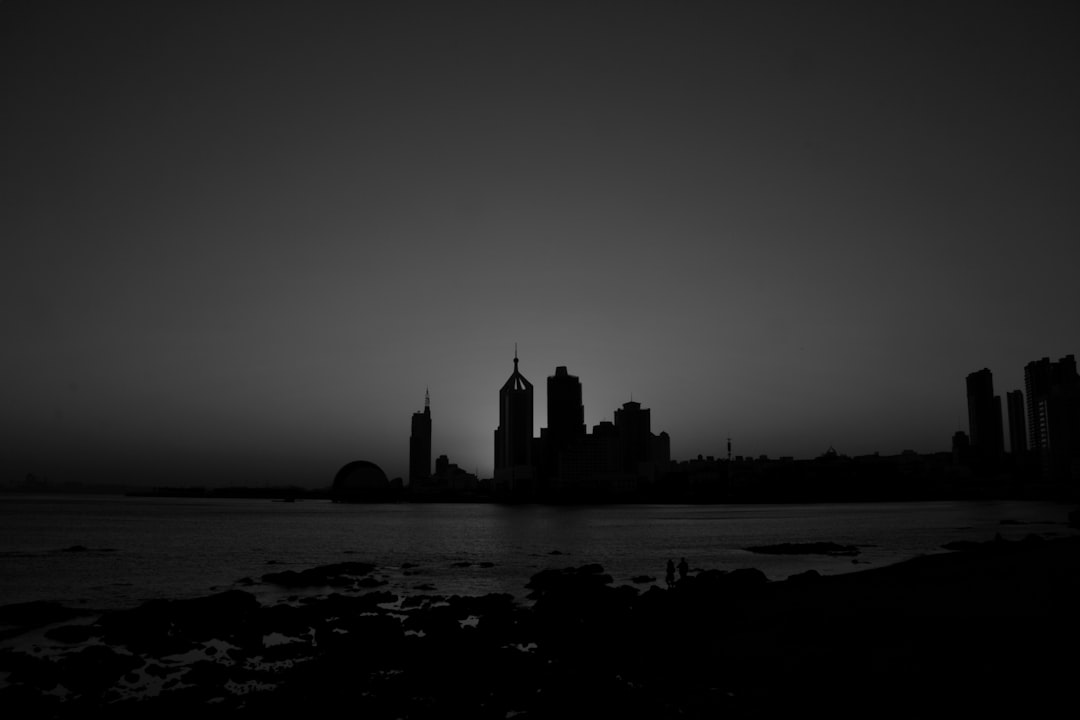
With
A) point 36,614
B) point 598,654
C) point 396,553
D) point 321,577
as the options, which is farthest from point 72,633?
point 396,553

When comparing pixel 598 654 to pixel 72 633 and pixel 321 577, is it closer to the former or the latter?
pixel 72 633

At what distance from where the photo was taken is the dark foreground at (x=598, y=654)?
17906mm

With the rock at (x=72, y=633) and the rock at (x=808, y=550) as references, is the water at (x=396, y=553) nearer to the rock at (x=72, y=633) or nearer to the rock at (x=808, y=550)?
the rock at (x=808, y=550)

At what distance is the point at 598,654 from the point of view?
23.8 m

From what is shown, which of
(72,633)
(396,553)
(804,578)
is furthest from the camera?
(396,553)

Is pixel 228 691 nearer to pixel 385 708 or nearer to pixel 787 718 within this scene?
pixel 385 708

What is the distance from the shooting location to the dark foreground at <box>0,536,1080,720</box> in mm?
17906

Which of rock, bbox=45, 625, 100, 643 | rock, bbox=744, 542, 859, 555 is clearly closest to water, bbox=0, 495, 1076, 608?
rock, bbox=744, 542, 859, 555

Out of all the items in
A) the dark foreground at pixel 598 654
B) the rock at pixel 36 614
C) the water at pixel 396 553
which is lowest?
the water at pixel 396 553

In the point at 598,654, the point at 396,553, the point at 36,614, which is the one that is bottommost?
the point at 396,553

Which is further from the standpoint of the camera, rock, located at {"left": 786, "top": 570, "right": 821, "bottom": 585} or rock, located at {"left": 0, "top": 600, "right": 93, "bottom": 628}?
rock, located at {"left": 786, "top": 570, "right": 821, "bottom": 585}

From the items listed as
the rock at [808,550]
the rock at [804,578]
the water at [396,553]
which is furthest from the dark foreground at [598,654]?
the rock at [808,550]

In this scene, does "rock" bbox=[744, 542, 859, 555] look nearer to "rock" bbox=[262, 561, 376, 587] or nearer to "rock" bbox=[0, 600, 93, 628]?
"rock" bbox=[262, 561, 376, 587]

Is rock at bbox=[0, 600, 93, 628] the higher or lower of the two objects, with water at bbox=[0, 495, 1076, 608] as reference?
higher
